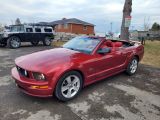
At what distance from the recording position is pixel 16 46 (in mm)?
A: 12969

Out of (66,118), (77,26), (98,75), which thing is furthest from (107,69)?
(77,26)

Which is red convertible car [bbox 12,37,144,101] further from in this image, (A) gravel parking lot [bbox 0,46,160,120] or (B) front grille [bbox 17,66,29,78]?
(A) gravel parking lot [bbox 0,46,160,120]

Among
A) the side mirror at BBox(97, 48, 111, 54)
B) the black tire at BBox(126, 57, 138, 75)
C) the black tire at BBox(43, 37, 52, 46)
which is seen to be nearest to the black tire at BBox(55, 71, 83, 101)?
the side mirror at BBox(97, 48, 111, 54)

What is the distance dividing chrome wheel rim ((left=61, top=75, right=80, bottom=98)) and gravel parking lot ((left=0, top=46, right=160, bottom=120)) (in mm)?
167

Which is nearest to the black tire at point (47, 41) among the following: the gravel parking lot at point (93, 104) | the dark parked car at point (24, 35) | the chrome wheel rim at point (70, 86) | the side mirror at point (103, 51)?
the dark parked car at point (24, 35)

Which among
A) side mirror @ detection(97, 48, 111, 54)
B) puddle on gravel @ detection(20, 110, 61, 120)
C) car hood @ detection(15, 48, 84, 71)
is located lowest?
puddle on gravel @ detection(20, 110, 61, 120)

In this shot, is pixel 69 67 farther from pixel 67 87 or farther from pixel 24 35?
pixel 24 35

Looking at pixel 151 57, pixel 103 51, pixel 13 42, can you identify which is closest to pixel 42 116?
pixel 103 51

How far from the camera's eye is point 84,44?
4.87 meters

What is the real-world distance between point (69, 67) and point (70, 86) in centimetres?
47

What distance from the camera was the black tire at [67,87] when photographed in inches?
145

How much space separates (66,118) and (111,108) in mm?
970

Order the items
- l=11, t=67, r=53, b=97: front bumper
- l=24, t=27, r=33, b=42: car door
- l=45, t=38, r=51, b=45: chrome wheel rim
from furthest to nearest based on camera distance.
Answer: l=45, t=38, r=51, b=45: chrome wheel rim
l=24, t=27, r=33, b=42: car door
l=11, t=67, r=53, b=97: front bumper

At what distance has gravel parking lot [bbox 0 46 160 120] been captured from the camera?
333cm
